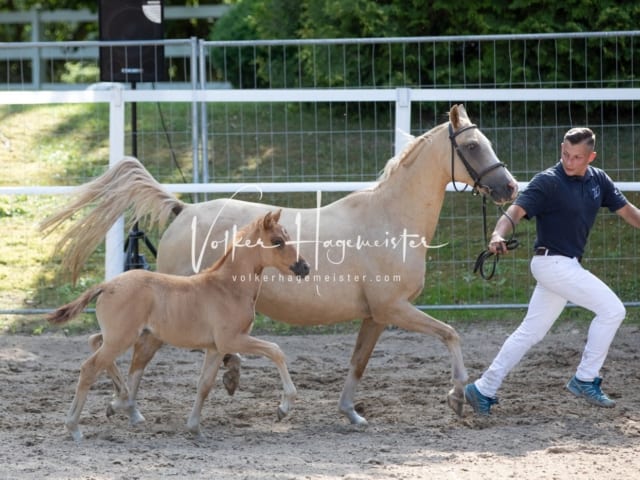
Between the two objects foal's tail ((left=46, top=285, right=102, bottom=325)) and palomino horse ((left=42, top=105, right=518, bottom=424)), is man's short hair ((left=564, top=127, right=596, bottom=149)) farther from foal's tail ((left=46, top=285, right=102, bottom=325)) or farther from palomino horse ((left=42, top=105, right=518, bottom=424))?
foal's tail ((left=46, top=285, right=102, bottom=325))

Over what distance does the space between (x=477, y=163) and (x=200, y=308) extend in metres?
1.95

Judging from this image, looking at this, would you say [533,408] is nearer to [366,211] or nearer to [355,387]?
[355,387]

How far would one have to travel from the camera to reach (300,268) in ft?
19.9

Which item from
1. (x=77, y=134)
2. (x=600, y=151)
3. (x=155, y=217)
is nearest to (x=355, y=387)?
(x=155, y=217)

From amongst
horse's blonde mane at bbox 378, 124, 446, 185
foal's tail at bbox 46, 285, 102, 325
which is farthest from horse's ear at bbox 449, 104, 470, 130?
foal's tail at bbox 46, 285, 102, 325

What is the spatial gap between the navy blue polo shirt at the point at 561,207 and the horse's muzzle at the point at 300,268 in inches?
53.9

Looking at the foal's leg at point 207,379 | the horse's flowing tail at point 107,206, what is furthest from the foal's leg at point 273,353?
the horse's flowing tail at point 107,206

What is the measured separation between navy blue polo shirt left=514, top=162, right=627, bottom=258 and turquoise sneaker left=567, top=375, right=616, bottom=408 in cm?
83

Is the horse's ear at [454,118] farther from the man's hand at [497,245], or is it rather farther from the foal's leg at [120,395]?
the foal's leg at [120,395]

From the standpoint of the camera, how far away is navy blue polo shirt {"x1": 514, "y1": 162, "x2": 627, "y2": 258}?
6.30m

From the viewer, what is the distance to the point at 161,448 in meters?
5.73

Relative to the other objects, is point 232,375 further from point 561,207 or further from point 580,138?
point 580,138

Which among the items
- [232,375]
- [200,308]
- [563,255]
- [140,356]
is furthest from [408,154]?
[140,356]

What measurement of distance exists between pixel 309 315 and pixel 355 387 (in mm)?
562
